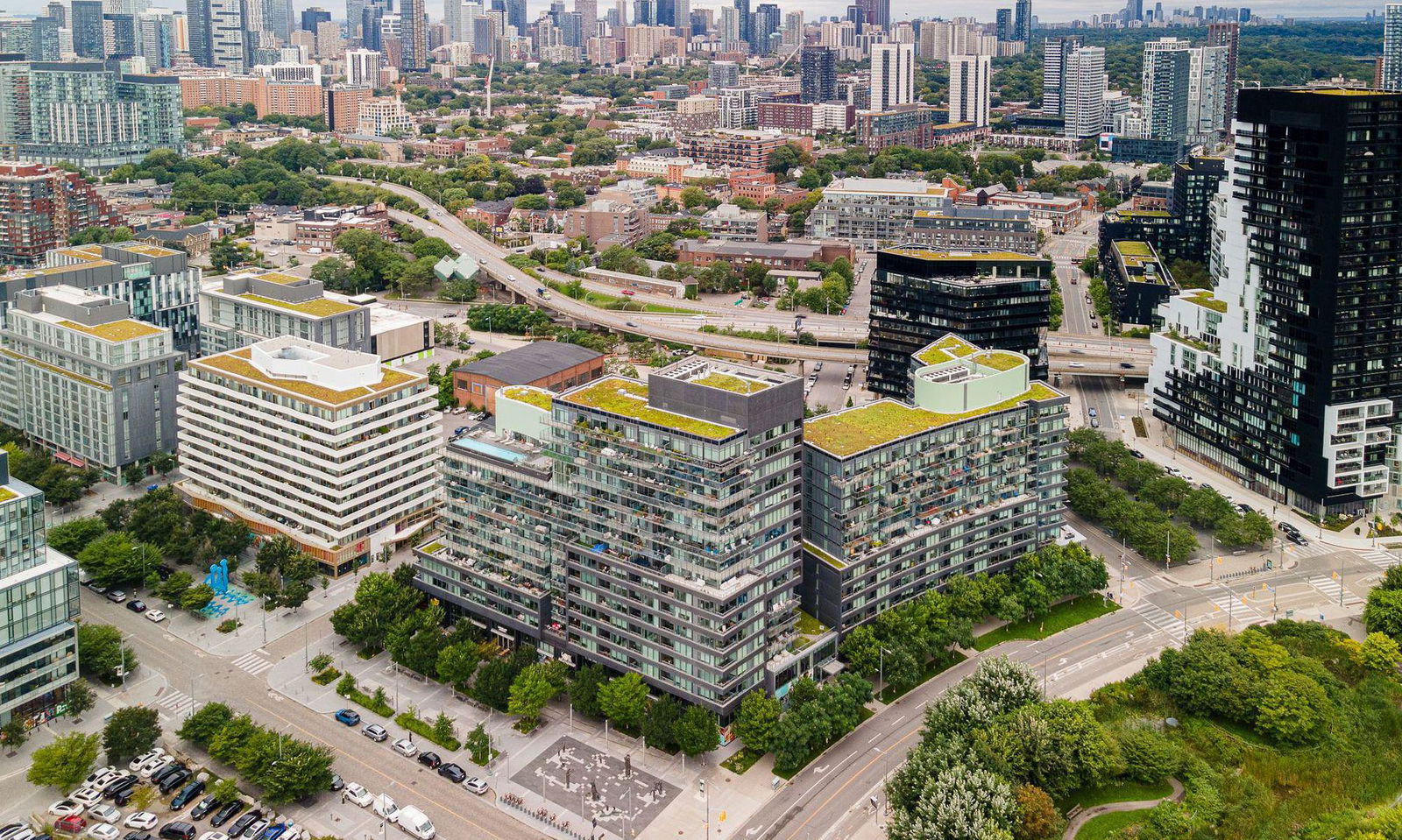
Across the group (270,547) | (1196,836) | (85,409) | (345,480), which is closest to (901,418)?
(1196,836)

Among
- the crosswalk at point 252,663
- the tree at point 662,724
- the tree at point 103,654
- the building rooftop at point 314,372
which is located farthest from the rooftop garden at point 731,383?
the tree at point 103,654

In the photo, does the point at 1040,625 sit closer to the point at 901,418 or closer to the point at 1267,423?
the point at 901,418

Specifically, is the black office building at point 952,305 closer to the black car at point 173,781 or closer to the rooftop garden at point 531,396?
the rooftop garden at point 531,396

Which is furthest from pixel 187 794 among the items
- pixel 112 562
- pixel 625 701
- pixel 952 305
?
pixel 952 305

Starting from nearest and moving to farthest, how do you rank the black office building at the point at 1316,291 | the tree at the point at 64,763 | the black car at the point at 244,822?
the black car at the point at 244,822 < the tree at the point at 64,763 < the black office building at the point at 1316,291

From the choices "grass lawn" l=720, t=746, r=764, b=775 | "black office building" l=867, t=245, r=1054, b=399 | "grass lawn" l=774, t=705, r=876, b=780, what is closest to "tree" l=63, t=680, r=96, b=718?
"grass lawn" l=720, t=746, r=764, b=775

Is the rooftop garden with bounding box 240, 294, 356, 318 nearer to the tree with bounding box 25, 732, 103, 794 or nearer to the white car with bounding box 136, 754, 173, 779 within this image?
the white car with bounding box 136, 754, 173, 779

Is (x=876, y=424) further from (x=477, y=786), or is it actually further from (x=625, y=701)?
(x=477, y=786)
